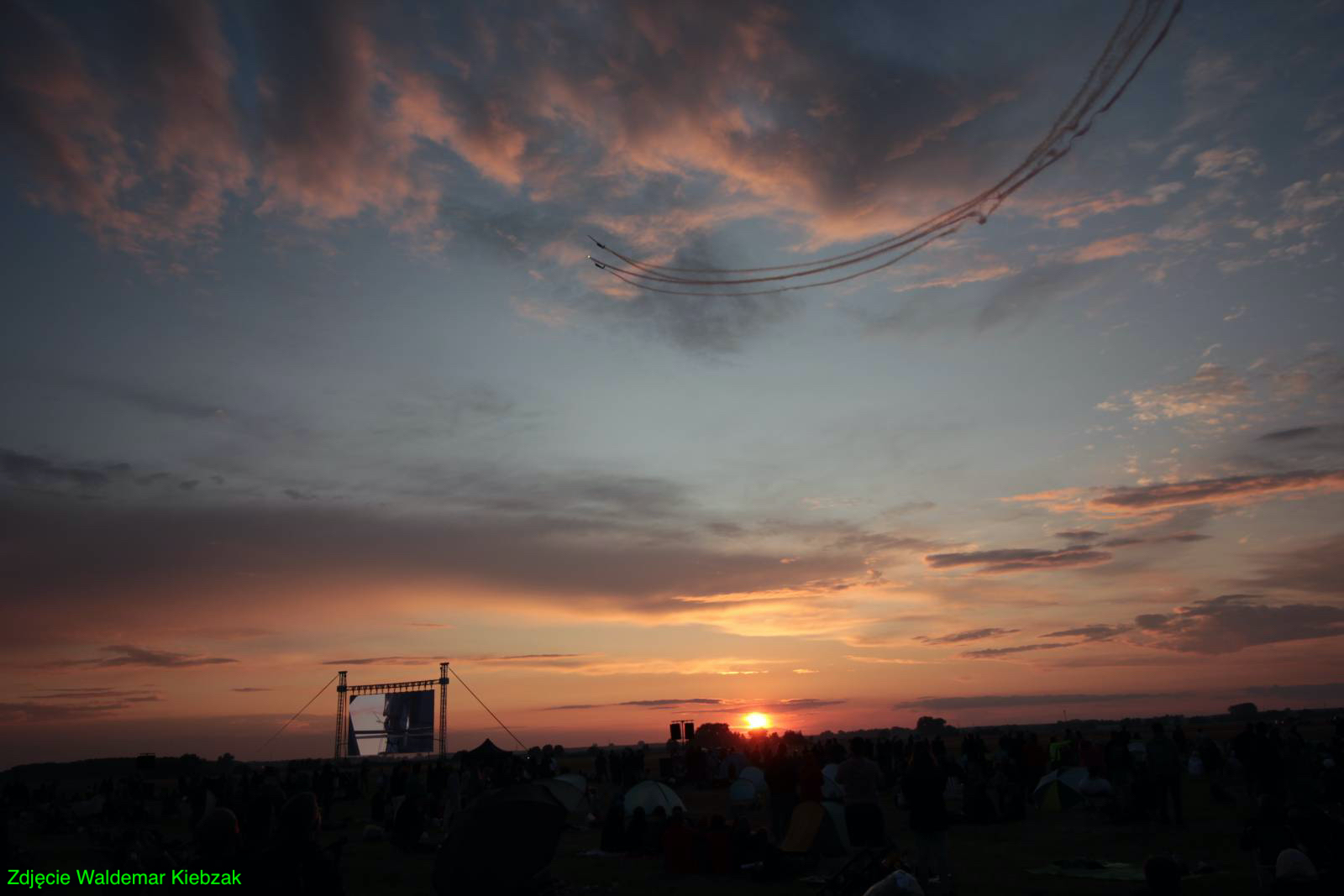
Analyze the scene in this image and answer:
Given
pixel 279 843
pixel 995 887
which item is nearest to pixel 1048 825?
pixel 995 887

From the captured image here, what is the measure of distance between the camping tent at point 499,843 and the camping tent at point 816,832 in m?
4.70

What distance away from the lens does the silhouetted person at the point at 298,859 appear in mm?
4902

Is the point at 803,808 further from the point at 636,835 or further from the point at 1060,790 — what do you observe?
the point at 1060,790

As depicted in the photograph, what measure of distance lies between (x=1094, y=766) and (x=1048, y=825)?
519cm

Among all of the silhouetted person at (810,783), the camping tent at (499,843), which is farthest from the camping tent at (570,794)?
the camping tent at (499,843)

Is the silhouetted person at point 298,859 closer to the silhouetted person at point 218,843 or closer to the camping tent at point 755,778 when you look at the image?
the silhouetted person at point 218,843

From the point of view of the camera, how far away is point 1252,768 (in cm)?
1552

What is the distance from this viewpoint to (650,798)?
19094 millimetres

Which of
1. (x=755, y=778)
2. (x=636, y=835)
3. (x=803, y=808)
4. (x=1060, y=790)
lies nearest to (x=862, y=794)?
(x=803, y=808)

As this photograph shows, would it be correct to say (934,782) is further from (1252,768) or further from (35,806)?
(35,806)

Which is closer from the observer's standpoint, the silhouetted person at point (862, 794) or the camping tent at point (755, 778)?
the silhouetted person at point (862, 794)

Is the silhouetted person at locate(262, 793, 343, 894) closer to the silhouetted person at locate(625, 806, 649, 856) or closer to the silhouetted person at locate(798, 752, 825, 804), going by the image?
the silhouetted person at locate(798, 752, 825, 804)

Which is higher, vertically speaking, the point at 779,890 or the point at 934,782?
the point at 934,782

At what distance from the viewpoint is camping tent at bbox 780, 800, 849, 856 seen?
14078 mm
